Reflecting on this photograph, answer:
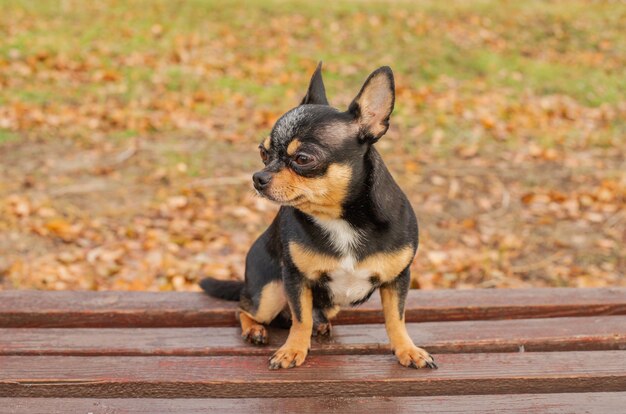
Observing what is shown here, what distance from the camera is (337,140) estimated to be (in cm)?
241

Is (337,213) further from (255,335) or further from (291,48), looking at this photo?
(291,48)

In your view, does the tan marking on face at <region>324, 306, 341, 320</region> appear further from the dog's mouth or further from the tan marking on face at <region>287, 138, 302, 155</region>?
the tan marking on face at <region>287, 138, 302, 155</region>

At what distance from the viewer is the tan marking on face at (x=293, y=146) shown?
2359mm

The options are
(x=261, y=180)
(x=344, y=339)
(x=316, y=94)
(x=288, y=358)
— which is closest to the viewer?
(x=261, y=180)

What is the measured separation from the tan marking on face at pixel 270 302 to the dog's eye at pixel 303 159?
2.08 feet

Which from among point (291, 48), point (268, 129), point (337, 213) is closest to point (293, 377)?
point (337, 213)

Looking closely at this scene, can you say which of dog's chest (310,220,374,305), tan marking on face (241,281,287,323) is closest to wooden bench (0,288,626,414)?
tan marking on face (241,281,287,323)

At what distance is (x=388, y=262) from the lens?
252 cm

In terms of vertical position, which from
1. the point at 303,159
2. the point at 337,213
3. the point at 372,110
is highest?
the point at 372,110

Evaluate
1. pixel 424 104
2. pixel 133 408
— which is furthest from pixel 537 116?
pixel 133 408

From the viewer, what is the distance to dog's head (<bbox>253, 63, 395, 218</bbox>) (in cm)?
235

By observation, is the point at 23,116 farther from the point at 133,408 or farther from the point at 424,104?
the point at 133,408

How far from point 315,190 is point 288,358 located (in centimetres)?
65

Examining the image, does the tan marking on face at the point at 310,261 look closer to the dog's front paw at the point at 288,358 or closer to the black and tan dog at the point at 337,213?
the black and tan dog at the point at 337,213
